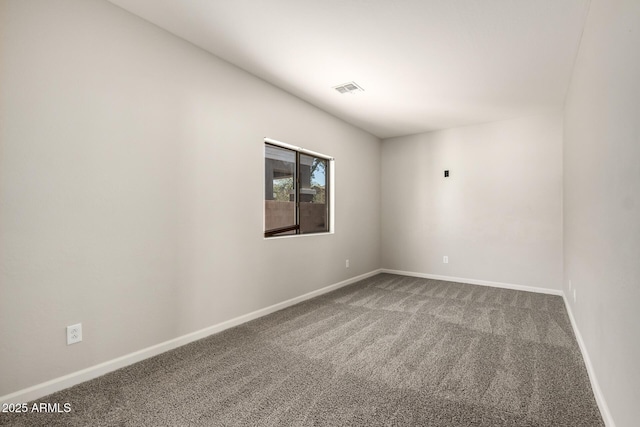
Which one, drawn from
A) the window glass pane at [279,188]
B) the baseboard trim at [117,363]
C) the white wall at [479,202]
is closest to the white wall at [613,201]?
the white wall at [479,202]

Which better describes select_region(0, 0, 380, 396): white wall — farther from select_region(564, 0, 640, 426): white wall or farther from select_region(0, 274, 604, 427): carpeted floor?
select_region(564, 0, 640, 426): white wall

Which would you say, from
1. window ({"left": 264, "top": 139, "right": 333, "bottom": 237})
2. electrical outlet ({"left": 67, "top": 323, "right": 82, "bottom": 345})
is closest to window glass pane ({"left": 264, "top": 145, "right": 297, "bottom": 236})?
window ({"left": 264, "top": 139, "right": 333, "bottom": 237})

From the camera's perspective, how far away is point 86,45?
2094 millimetres

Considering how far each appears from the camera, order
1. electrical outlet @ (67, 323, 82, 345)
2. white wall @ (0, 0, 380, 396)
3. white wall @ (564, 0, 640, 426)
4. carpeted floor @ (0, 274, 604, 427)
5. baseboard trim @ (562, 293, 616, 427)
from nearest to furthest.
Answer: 1. white wall @ (564, 0, 640, 426)
2. baseboard trim @ (562, 293, 616, 427)
3. carpeted floor @ (0, 274, 604, 427)
4. white wall @ (0, 0, 380, 396)
5. electrical outlet @ (67, 323, 82, 345)

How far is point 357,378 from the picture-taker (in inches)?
83.0


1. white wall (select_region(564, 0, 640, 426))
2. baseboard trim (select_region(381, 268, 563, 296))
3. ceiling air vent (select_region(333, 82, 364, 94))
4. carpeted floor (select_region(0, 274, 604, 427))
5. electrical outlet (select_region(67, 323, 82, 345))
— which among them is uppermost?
ceiling air vent (select_region(333, 82, 364, 94))

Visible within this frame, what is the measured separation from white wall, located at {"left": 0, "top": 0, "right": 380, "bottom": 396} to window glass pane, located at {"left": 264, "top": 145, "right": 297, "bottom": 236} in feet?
0.77

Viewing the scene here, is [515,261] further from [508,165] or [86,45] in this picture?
[86,45]

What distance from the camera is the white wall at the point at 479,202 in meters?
4.43

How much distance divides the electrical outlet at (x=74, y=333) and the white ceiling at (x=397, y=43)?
2244 mm

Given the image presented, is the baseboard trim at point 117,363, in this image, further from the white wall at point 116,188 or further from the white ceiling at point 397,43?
the white ceiling at point 397,43

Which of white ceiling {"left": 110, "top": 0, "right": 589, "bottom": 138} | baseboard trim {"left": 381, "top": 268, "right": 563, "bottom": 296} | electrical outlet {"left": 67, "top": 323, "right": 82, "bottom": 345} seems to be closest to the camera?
electrical outlet {"left": 67, "top": 323, "right": 82, "bottom": 345}

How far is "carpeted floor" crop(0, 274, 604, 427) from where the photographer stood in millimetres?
1704

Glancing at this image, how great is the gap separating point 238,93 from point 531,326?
12.3 ft
